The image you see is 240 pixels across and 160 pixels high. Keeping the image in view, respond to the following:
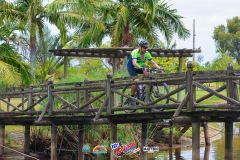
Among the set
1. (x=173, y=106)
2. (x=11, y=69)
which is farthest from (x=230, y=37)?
(x=173, y=106)

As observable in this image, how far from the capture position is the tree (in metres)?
82.8

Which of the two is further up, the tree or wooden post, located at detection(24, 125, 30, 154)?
the tree

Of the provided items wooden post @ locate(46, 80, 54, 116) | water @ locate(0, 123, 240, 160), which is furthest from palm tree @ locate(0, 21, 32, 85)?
wooden post @ locate(46, 80, 54, 116)

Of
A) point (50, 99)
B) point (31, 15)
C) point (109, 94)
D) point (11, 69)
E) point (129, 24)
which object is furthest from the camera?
point (129, 24)

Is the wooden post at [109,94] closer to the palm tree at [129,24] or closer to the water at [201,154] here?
the water at [201,154]

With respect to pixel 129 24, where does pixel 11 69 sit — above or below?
below

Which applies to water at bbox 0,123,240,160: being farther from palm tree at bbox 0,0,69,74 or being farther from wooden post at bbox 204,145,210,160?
palm tree at bbox 0,0,69,74

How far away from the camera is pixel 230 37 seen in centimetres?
8375

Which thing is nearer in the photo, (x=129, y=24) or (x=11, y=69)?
(x=11, y=69)

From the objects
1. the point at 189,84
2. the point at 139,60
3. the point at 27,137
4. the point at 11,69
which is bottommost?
the point at 27,137

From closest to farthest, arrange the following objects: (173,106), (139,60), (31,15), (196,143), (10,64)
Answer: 1. (196,143)
2. (173,106)
3. (139,60)
4. (10,64)
5. (31,15)

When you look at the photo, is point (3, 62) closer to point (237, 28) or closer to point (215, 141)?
point (215, 141)

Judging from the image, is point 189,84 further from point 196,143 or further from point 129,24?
point 129,24

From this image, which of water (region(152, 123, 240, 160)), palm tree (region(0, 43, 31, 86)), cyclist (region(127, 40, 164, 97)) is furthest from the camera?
palm tree (region(0, 43, 31, 86))
